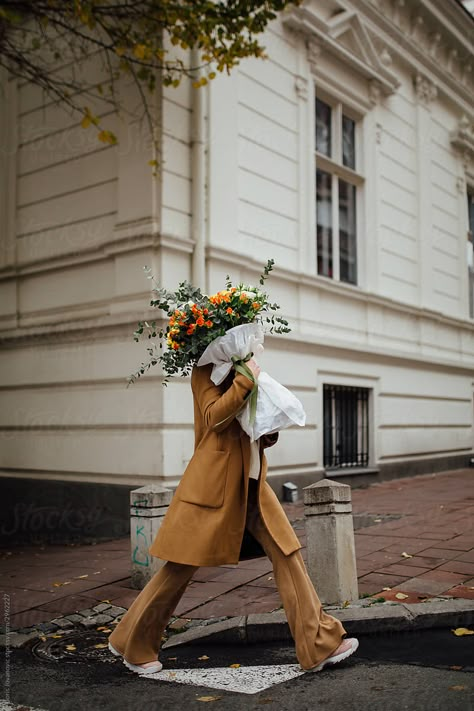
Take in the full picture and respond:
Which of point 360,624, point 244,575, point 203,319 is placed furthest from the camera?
point 244,575

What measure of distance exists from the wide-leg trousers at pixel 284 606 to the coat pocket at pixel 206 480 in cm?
21

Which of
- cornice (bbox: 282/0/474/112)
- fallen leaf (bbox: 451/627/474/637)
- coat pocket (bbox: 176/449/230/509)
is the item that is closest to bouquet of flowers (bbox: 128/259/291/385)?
coat pocket (bbox: 176/449/230/509)

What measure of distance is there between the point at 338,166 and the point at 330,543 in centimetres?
808

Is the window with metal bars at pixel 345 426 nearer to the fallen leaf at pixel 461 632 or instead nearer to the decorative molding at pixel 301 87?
the decorative molding at pixel 301 87

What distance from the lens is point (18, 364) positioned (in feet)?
33.7

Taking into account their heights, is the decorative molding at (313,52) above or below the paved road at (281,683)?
above

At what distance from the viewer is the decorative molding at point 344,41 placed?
10922 mm

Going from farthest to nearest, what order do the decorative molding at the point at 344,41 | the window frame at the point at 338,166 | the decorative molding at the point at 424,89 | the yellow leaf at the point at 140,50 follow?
the decorative molding at the point at 424,89 < the window frame at the point at 338,166 < the decorative molding at the point at 344,41 < the yellow leaf at the point at 140,50

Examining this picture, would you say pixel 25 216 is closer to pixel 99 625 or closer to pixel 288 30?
pixel 288 30

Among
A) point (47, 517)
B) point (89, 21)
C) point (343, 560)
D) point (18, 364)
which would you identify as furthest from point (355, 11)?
point (343, 560)

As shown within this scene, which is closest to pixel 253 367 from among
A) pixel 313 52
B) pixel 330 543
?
pixel 330 543

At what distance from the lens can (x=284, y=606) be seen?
3.88 meters

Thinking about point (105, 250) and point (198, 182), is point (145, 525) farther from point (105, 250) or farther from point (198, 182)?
point (198, 182)

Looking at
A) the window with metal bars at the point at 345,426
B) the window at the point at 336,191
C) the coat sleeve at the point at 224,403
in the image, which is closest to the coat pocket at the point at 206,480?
the coat sleeve at the point at 224,403
